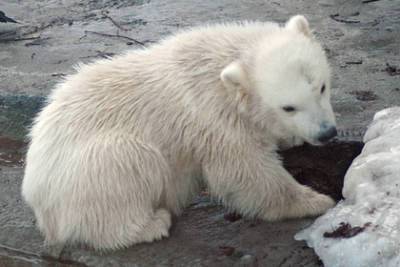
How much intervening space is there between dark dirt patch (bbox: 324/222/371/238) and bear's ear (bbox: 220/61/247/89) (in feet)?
2.56

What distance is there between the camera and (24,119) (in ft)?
17.5

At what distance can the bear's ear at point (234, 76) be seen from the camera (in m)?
3.67

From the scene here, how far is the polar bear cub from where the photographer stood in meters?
3.72

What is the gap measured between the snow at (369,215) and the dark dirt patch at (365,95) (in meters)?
0.93

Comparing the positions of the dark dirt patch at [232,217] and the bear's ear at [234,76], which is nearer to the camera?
the bear's ear at [234,76]

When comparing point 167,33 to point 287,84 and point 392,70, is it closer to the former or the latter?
point 392,70

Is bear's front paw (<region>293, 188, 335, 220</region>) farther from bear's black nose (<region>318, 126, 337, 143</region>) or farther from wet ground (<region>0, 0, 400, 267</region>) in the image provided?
bear's black nose (<region>318, 126, 337, 143</region>)

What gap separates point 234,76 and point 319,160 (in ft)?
3.01

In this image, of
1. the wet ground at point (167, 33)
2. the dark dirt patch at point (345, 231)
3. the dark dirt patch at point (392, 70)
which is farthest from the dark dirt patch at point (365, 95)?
the dark dirt patch at point (345, 231)

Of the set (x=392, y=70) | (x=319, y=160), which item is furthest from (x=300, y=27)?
(x=392, y=70)

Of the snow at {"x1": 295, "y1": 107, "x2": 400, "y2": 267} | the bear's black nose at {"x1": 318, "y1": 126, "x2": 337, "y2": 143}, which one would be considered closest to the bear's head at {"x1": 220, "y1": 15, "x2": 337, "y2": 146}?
the bear's black nose at {"x1": 318, "y1": 126, "x2": 337, "y2": 143}

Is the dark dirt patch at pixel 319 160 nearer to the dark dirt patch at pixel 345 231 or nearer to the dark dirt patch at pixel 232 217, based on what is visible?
the dark dirt patch at pixel 232 217

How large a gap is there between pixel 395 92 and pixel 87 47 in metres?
2.53

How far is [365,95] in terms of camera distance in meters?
4.89
